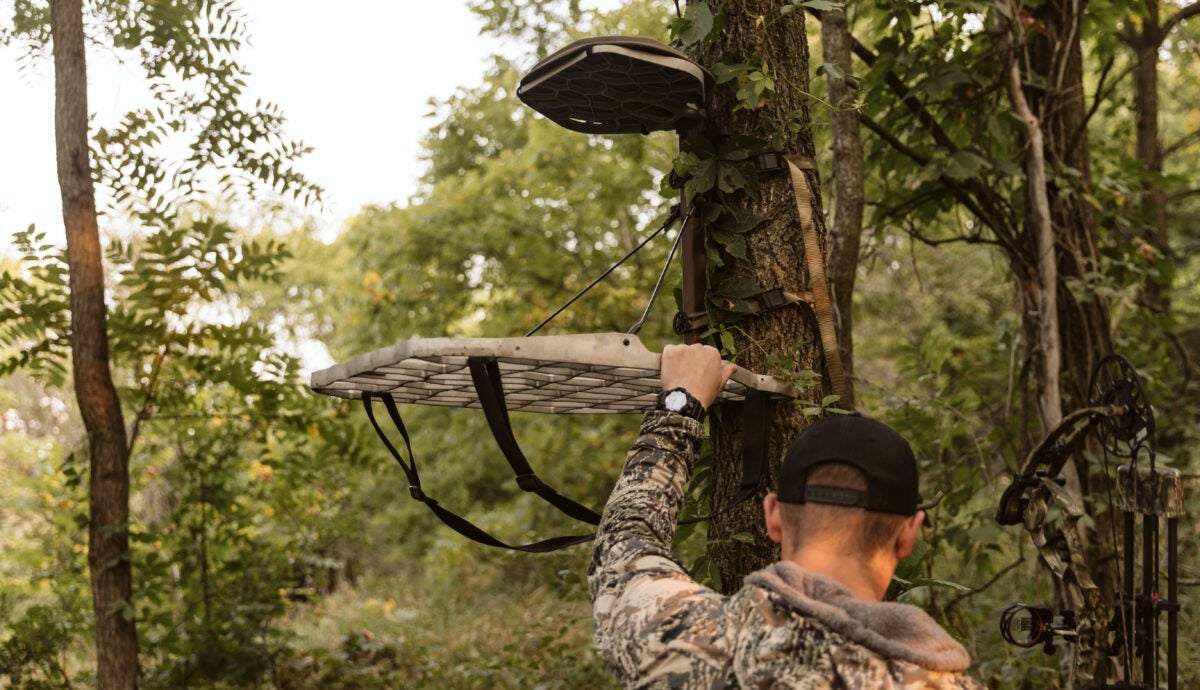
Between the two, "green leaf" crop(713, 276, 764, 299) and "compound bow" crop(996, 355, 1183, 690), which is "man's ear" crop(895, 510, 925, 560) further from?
"compound bow" crop(996, 355, 1183, 690)

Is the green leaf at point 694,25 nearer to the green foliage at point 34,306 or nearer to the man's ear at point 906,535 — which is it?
the man's ear at point 906,535

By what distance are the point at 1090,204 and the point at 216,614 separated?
4555mm

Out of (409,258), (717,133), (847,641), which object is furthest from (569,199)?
(847,641)

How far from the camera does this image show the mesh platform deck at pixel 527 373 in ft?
5.10

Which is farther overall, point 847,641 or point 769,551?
point 769,551

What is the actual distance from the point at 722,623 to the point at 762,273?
3.39 ft

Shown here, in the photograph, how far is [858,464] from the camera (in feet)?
4.33

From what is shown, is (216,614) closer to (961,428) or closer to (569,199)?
(961,428)

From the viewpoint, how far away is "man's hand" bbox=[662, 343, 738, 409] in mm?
1686

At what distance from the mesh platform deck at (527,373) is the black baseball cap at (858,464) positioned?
15.9 inches

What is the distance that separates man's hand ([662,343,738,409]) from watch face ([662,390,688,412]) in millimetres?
20

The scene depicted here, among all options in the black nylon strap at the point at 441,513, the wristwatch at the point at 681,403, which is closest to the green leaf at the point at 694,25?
the wristwatch at the point at 681,403

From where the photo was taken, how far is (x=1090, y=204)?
411 centimetres

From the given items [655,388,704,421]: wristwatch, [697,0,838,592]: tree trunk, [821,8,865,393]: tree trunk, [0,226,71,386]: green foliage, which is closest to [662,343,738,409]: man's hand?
[655,388,704,421]: wristwatch
